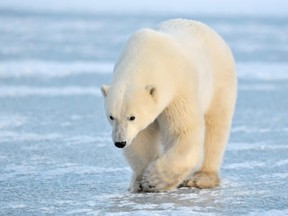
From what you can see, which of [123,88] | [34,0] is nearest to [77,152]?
[123,88]

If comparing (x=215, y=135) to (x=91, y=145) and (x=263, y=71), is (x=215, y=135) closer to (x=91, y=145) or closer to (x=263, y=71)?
(x=91, y=145)

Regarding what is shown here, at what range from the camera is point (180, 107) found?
152 inches

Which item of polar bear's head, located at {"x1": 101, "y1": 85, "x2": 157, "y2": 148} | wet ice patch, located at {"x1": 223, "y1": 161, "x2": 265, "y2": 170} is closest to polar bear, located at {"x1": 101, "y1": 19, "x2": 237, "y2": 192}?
polar bear's head, located at {"x1": 101, "y1": 85, "x2": 157, "y2": 148}

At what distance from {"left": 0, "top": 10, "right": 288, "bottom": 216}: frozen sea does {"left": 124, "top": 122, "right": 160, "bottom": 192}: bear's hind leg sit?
0.49ft

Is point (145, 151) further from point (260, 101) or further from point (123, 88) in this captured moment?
point (260, 101)

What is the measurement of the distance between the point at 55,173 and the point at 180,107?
3.58 ft

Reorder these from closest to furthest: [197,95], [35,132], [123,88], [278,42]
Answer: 1. [123,88]
2. [197,95]
3. [35,132]
4. [278,42]

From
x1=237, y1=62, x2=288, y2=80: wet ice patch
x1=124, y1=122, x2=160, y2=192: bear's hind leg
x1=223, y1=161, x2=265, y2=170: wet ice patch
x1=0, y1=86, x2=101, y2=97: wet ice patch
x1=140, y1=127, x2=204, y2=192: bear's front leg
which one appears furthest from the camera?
x1=237, y1=62, x2=288, y2=80: wet ice patch

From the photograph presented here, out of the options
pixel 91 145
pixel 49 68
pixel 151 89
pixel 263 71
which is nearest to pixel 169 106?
pixel 151 89

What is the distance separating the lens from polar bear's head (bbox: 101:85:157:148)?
356 centimetres

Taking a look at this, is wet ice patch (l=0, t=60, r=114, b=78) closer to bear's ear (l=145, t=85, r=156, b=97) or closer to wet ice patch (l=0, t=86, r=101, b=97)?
wet ice patch (l=0, t=86, r=101, b=97)

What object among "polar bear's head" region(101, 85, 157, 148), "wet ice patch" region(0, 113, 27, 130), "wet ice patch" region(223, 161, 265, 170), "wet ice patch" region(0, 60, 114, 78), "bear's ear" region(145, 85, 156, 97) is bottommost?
"wet ice patch" region(0, 60, 114, 78)

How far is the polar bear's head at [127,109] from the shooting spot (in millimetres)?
3562

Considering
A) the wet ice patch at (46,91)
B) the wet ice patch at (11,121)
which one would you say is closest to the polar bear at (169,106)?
the wet ice patch at (11,121)
